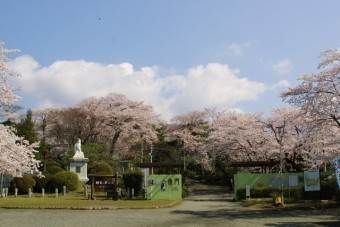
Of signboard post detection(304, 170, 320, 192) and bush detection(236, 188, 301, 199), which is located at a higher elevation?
signboard post detection(304, 170, 320, 192)

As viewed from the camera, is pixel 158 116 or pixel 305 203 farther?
pixel 158 116

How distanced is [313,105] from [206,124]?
120 ft

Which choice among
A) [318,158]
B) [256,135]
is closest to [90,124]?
[256,135]

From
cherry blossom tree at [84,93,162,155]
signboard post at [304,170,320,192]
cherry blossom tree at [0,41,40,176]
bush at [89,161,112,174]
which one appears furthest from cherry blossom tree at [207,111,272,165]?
cherry blossom tree at [0,41,40,176]

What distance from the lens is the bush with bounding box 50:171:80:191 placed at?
3581cm

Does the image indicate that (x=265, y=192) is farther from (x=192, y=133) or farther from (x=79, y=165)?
(x=192, y=133)

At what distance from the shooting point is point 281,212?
19781 mm

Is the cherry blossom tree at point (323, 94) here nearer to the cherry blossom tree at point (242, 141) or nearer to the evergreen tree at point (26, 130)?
the cherry blossom tree at point (242, 141)

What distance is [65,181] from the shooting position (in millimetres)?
35781

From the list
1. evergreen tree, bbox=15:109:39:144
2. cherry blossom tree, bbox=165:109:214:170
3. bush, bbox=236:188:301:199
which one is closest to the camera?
bush, bbox=236:188:301:199

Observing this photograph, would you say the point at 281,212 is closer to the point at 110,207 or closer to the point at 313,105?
the point at 313,105

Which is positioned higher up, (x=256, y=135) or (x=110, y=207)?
(x=256, y=135)

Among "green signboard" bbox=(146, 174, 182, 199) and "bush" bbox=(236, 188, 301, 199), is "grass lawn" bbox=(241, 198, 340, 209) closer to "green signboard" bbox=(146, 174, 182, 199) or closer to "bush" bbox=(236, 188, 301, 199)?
"bush" bbox=(236, 188, 301, 199)

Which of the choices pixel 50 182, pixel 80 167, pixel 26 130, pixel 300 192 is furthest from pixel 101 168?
pixel 300 192
